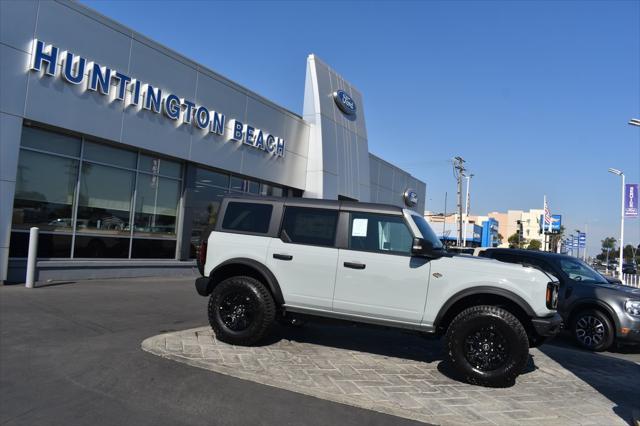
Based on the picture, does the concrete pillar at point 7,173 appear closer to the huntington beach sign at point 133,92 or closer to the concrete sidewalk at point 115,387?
the huntington beach sign at point 133,92

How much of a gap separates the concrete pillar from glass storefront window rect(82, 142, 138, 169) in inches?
78.1

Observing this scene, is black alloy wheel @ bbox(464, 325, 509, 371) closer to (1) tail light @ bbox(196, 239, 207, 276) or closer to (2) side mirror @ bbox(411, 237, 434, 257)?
(2) side mirror @ bbox(411, 237, 434, 257)

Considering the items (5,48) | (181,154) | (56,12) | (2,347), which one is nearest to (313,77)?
(181,154)

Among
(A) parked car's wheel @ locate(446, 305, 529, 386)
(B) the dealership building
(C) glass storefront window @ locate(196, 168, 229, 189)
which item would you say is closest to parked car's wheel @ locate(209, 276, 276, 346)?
(A) parked car's wheel @ locate(446, 305, 529, 386)

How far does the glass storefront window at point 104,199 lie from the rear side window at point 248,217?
7.23 metres

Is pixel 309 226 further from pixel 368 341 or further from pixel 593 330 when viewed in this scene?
pixel 593 330

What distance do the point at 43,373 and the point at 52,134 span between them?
8.18 meters

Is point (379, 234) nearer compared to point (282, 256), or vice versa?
point (379, 234)

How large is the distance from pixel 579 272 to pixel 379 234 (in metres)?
5.45

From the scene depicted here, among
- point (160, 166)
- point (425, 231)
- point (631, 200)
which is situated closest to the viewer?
point (425, 231)

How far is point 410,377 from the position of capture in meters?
5.50

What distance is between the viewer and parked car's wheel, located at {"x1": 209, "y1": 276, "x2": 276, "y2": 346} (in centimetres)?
607

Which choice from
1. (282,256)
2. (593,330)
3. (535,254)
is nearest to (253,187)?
(535,254)

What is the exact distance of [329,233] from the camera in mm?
6113
